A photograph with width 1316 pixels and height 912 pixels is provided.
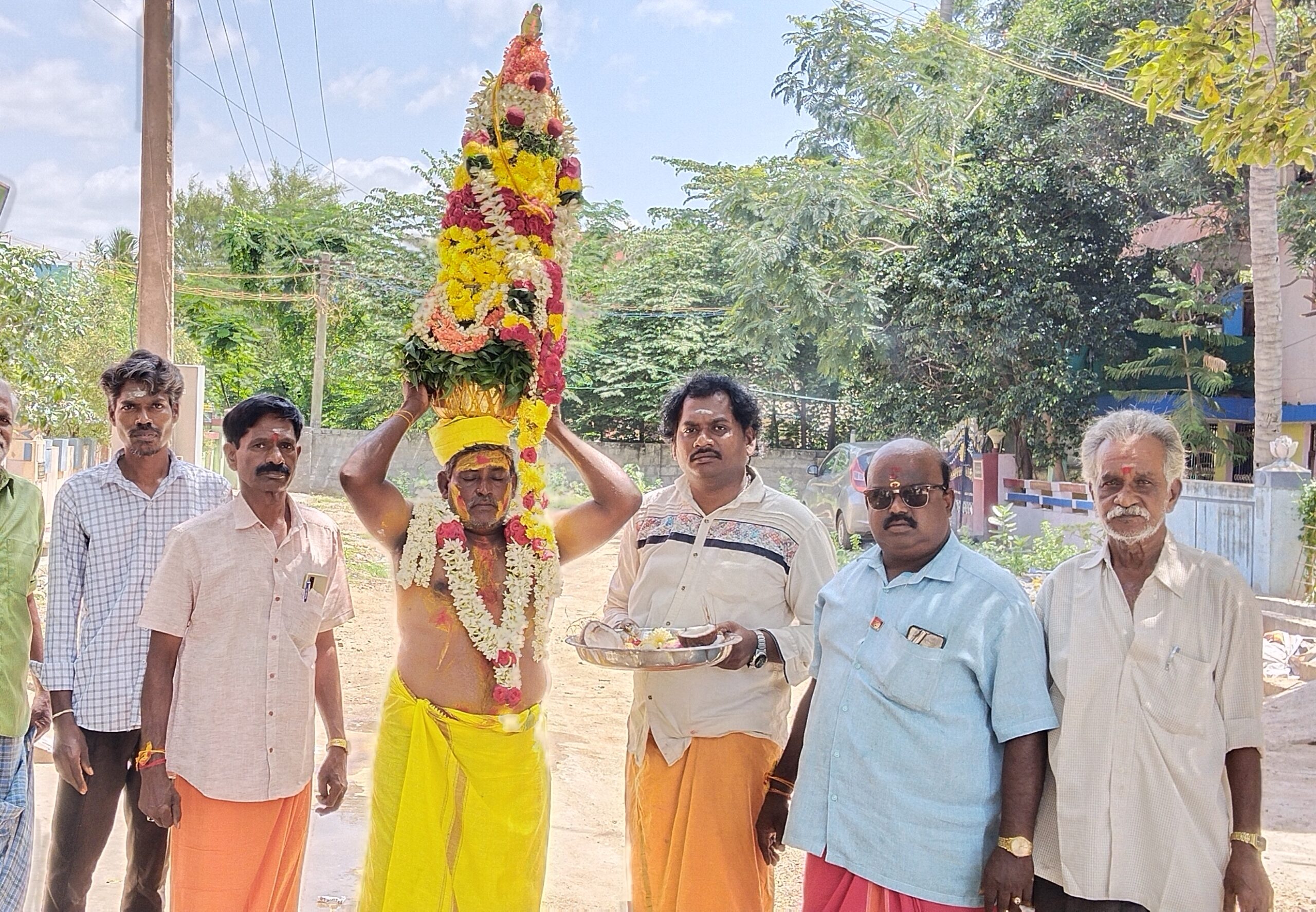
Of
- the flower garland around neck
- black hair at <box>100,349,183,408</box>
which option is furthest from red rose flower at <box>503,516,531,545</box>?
black hair at <box>100,349,183,408</box>

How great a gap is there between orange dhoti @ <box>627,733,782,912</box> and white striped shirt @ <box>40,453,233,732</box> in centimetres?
174

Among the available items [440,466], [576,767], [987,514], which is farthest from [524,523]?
[987,514]

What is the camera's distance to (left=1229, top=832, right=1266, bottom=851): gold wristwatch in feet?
8.07

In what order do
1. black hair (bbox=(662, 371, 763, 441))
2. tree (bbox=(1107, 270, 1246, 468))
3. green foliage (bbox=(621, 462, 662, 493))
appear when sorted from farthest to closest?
green foliage (bbox=(621, 462, 662, 493)), tree (bbox=(1107, 270, 1246, 468)), black hair (bbox=(662, 371, 763, 441))

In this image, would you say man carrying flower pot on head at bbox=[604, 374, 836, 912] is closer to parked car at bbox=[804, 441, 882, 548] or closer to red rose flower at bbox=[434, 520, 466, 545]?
red rose flower at bbox=[434, 520, 466, 545]

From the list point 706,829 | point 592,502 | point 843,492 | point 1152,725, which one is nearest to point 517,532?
point 592,502

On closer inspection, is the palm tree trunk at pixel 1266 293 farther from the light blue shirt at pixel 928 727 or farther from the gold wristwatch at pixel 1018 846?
the gold wristwatch at pixel 1018 846

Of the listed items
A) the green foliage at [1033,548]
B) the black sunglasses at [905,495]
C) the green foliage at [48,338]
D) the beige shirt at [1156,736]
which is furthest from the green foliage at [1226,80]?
the green foliage at [48,338]

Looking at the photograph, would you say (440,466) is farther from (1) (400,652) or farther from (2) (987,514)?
(2) (987,514)

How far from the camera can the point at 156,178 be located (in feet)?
20.4

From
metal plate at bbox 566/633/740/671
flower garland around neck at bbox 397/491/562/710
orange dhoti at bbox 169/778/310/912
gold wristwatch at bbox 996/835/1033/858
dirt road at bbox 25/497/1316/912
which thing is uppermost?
flower garland around neck at bbox 397/491/562/710

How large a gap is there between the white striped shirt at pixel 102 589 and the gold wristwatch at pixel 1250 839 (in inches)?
127

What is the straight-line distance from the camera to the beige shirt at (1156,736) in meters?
2.47

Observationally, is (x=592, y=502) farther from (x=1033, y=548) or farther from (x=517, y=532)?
(x=1033, y=548)
